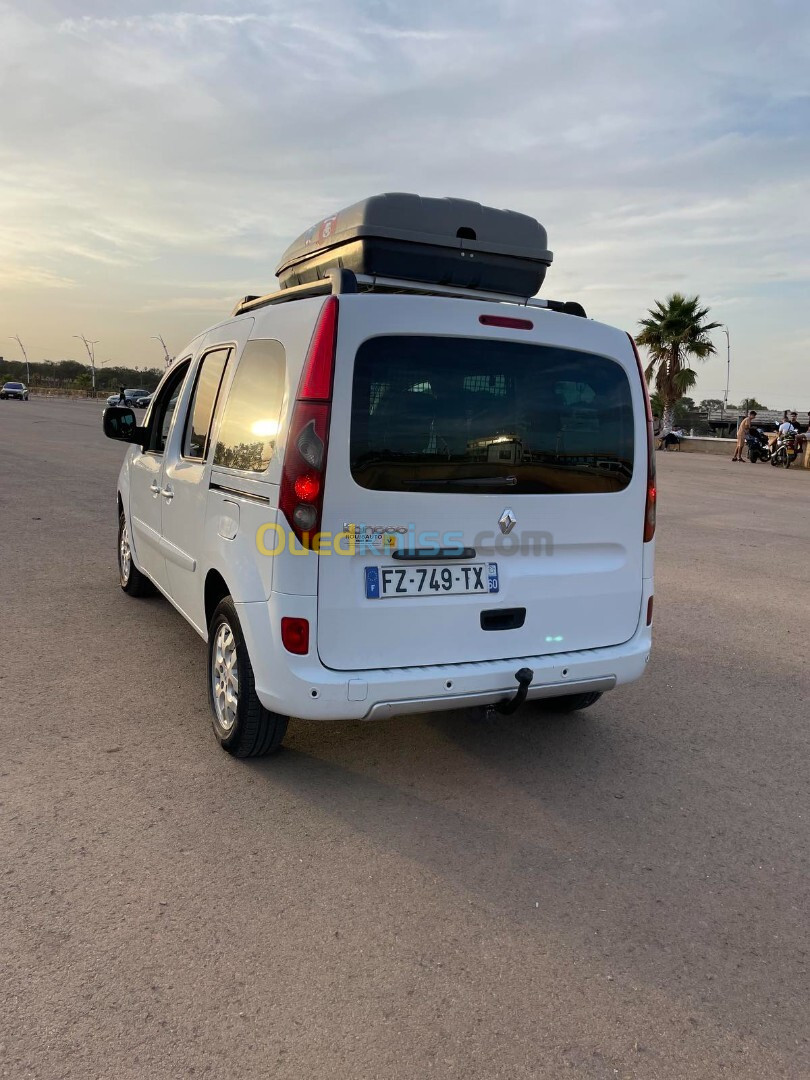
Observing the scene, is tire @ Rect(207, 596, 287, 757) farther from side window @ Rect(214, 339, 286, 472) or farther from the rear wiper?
the rear wiper

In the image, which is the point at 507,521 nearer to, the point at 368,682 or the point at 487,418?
the point at 487,418

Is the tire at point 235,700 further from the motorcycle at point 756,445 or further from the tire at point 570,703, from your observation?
the motorcycle at point 756,445

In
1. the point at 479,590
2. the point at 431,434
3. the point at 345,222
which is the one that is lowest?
the point at 479,590

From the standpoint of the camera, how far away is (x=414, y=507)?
332 centimetres

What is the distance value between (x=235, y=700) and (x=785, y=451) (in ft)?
92.5

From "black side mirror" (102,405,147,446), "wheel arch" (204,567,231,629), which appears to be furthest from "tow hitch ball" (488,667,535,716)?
"black side mirror" (102,405,147,446)

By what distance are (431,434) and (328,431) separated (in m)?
0.43

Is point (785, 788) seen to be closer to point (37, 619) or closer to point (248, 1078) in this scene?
point (248, 1078)

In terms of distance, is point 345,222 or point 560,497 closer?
point 560,497

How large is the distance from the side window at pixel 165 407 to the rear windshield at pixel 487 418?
218 cm

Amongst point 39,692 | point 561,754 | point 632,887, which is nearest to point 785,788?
point 561,754

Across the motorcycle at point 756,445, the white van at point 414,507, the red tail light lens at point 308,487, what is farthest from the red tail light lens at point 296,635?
the motorcycle at point 756,445

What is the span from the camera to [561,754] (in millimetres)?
4066

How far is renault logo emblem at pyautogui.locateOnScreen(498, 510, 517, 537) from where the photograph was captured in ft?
11.5
